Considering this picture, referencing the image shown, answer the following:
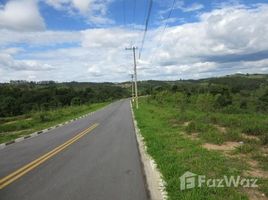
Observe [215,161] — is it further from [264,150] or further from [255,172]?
[264,150]

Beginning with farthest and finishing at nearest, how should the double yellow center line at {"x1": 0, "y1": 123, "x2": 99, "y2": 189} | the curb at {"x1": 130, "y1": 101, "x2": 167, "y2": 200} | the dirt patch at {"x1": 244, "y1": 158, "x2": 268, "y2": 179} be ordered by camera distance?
1. the double yellow center line at {"x1": 0, "y1": 123, "x2": 99, "y2": 189}
2. the dirt patch at {"x1": 244, "y1": 158, "x2": 268, "y2": 179}
3. the curb at {"x1": 130, "y1": 101, "x2": 167, "y2": 200}

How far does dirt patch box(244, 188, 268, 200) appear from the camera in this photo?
17.4 ft

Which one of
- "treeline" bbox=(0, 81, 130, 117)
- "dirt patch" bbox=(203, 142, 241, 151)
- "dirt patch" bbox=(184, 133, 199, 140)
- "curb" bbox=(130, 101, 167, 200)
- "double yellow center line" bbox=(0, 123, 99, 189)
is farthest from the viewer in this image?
"treeline" bbox=(0, 81, 130, 117)

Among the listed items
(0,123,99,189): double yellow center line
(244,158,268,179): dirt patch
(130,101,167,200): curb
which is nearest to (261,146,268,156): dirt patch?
(244,158,268,179): dirt patch

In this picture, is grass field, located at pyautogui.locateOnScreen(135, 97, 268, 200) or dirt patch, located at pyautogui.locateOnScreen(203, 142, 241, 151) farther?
dirt patch, located at pyautogui.locateOnScreen(203, 142, 241, 151)

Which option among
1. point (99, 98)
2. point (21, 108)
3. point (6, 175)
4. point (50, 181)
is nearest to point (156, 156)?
point (50, 181)

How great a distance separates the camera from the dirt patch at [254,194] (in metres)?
5.30

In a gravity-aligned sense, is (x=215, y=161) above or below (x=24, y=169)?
above

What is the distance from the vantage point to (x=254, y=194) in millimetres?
5500

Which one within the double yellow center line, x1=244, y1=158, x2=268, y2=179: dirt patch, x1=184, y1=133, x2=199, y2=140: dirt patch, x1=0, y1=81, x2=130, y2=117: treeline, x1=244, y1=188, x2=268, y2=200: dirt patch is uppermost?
x1=244, y1=188, x2=268, y2=200: dirt patch

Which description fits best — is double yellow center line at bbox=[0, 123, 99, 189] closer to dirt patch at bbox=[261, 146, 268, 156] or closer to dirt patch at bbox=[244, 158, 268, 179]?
dirt patch at bbox=[244, 158, 268, 179]

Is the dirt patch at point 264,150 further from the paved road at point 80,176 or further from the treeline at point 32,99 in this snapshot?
the treeline at point 32,99

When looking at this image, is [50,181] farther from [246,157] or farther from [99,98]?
[99,98]

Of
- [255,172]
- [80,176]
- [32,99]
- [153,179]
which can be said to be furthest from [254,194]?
[32,99]
